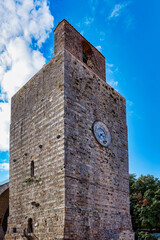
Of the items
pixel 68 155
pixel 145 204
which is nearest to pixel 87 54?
pixel 68 155

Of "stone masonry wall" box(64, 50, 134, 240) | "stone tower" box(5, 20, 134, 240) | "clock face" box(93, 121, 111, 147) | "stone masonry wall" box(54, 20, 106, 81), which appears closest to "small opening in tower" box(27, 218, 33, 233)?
"stone tower" box(5, 20, 134, 240)

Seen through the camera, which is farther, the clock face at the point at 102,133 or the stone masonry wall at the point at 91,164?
the clock face at the point at 102,133

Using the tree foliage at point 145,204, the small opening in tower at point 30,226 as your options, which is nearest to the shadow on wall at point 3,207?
the small opening in tower at point 30,226

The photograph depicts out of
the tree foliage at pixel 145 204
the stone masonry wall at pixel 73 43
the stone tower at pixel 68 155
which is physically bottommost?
the tree foliage at pixel 145 204

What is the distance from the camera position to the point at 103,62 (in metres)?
15.1

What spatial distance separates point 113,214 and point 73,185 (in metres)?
2.92

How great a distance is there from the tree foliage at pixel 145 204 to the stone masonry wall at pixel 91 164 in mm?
10913

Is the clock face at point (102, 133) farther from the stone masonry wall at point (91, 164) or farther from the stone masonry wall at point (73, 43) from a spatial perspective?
the stone masonry wall at point (73, 43)

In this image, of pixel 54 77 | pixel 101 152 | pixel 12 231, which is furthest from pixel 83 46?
pixel 12 231

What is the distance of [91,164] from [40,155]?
7.57 feet

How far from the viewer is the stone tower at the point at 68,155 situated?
9727 millimetres

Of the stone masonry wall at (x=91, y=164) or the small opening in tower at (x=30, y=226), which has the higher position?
the stone masonry wall at (x=91, y=164)

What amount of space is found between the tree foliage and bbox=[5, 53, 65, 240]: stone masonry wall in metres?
13.4

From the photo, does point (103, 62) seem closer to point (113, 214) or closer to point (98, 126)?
point (98, 126)
